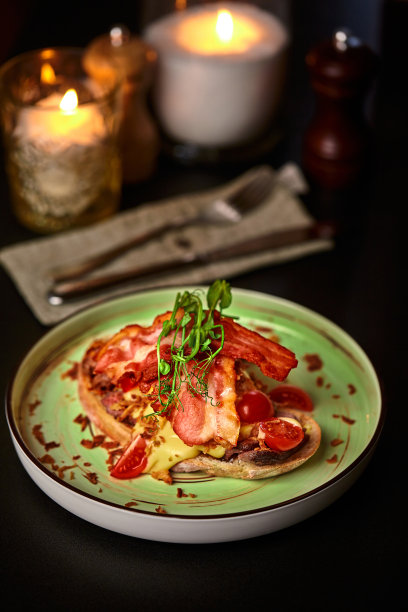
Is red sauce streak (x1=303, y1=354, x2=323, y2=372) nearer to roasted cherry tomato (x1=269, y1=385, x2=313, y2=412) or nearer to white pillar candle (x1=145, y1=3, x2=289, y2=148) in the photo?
roasted cherry tomato (x1=269, y1=385, x2=313, y2=412)

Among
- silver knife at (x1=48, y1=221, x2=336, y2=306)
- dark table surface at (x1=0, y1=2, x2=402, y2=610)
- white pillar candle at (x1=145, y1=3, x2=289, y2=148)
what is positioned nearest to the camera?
dark table surface at (x1=0, y1=2, x2=402, y2=610)

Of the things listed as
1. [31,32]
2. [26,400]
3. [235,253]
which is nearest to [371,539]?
[26,400]

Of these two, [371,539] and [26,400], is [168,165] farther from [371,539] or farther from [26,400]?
[371,539]

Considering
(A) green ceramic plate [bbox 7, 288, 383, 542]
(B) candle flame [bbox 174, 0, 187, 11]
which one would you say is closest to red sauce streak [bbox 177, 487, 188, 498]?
(A) green ceramic plate [bbox 7, 288, 383, 542]

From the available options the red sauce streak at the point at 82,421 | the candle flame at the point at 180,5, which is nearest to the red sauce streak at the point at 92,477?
the red sauce streak at the point at 82,421

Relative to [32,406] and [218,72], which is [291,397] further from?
[218,72]

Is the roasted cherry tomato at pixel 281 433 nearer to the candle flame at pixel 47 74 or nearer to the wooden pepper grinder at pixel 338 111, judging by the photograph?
the wooden pepper grinder at pixel 338 111
